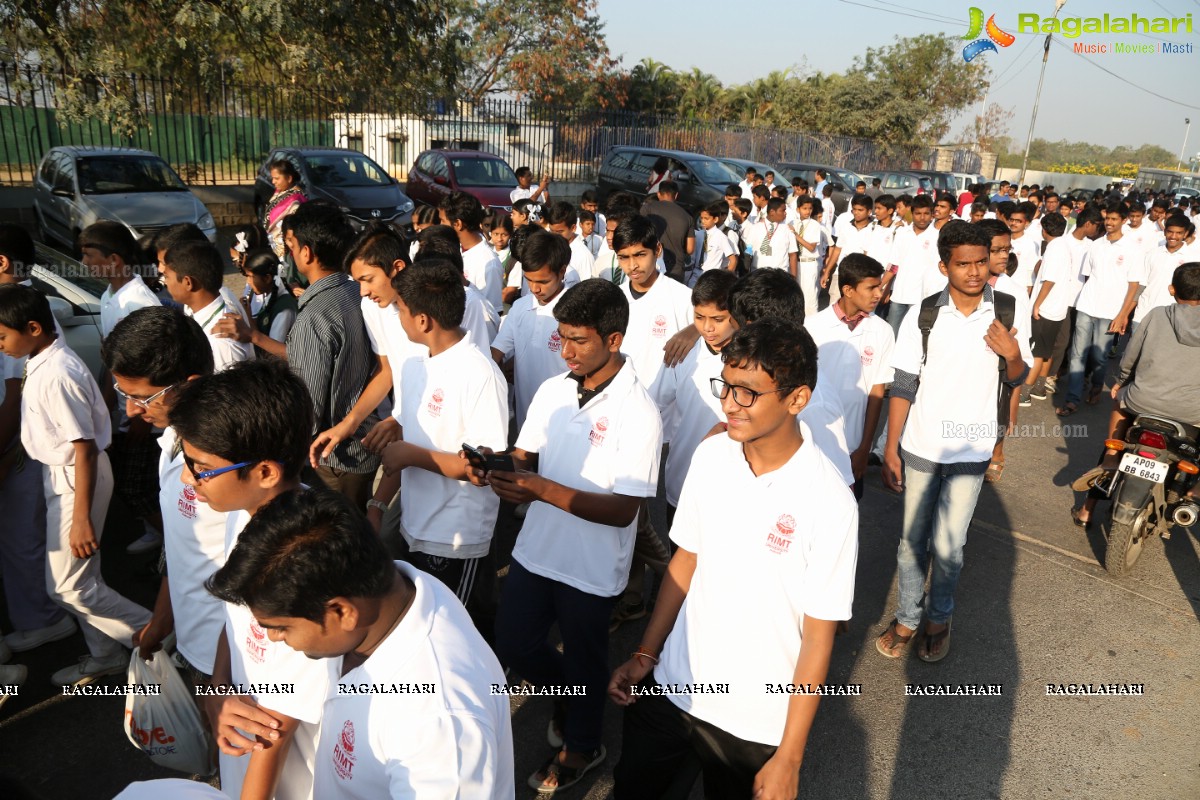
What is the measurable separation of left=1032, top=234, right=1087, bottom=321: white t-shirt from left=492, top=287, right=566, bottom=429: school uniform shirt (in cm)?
609

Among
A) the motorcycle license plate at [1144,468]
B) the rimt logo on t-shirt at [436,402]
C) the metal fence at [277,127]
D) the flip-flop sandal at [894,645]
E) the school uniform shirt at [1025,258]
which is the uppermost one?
the metal fence at [277,127]

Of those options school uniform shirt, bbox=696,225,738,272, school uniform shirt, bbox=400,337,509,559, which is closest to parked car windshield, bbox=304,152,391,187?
school uniform shirt, bbox=696,225,738,272

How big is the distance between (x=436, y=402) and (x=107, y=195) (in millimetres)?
10323

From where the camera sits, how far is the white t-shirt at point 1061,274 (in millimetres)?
8281

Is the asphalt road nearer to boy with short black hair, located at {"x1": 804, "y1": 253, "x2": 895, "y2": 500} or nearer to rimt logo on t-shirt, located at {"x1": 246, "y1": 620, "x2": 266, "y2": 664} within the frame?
boy with short black hair, located at {"x1": 804, "y1": 253, "x2": 895, "y2": 500}

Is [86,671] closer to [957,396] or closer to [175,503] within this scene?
[175,503]

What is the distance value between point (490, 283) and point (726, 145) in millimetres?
22733

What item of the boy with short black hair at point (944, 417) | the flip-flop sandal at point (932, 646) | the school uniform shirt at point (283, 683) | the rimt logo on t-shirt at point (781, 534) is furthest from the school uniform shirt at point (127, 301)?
the flip-flop sandal at point (932, 646)

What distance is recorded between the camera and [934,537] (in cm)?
402

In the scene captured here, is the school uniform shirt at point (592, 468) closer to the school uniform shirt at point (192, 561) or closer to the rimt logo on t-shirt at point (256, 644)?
the school uniform shirt at point (192, 561)

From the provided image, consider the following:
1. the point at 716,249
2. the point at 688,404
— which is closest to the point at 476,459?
the point at 688,404

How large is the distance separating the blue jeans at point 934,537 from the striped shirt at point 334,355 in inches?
106

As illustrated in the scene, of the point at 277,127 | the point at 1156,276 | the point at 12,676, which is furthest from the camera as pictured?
the point at 277,127

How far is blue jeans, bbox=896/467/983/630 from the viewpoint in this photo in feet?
12.9
